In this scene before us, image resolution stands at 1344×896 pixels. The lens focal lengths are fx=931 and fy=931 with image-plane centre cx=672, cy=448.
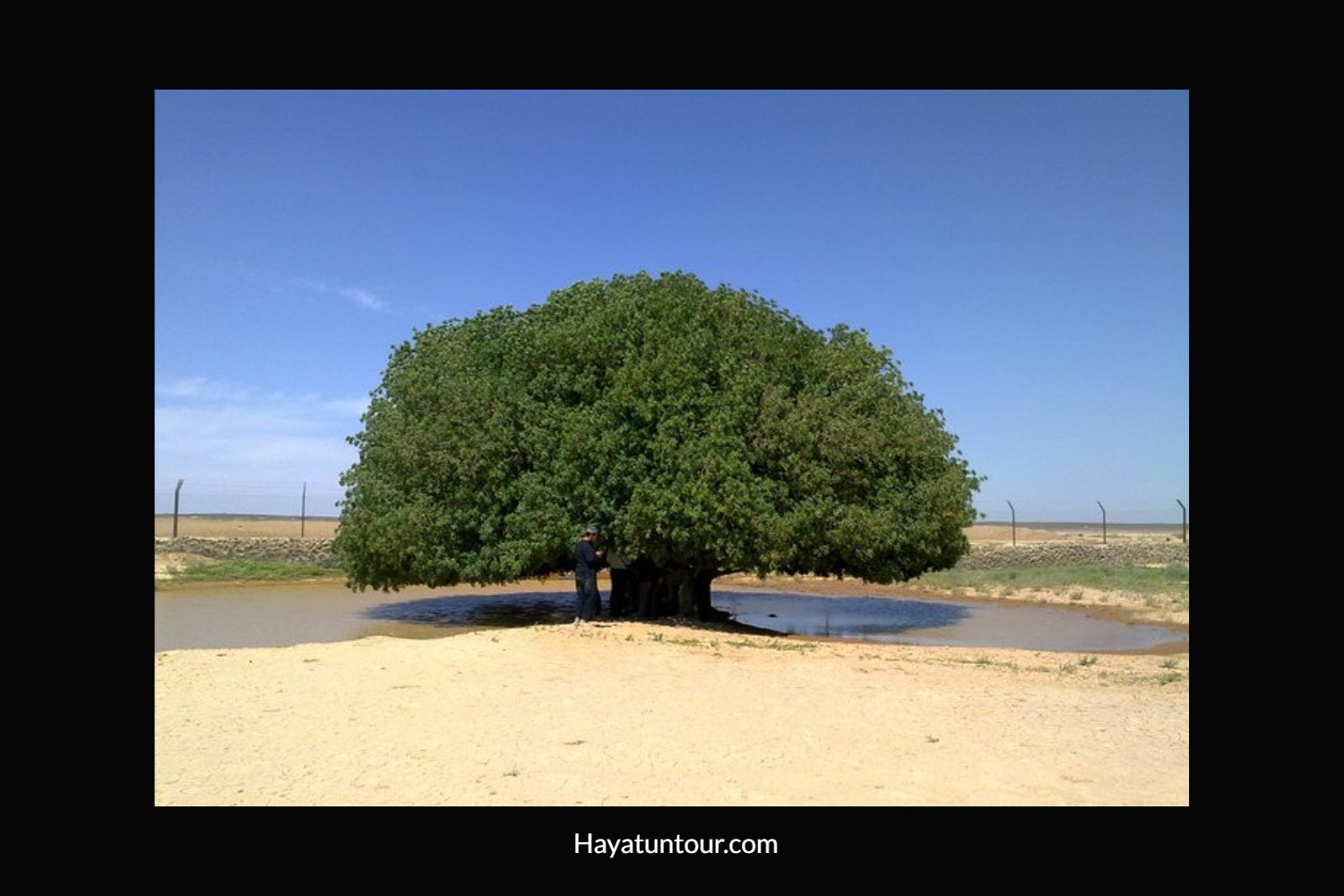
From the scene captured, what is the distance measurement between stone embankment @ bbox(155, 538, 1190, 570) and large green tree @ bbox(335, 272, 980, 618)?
20.4 meters

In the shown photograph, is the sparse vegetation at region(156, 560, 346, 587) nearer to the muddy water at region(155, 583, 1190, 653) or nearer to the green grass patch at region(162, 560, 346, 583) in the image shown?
the green grass patch at region(162, 560, 346, 583)

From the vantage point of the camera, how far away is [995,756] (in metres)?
7.98

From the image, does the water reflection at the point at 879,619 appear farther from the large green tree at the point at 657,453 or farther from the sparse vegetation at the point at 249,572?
the sparse vegetation at the point at 249,572

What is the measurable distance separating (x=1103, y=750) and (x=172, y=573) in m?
32.3

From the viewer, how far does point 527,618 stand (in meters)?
24.3

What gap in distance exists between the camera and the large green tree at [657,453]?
16.6 meters

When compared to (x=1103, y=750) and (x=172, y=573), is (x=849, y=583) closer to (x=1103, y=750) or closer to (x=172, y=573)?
(x=172, y=573)

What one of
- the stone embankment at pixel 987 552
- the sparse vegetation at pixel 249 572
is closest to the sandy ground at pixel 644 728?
the sparse vegetation at pixel 249 572

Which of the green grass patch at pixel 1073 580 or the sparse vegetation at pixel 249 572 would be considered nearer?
the green grass patch at pixel 1073 580

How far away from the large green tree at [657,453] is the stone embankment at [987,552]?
20.4 metres

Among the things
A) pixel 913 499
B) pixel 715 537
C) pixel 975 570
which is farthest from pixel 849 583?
pixel 715 537

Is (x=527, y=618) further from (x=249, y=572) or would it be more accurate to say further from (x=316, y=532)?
(x=316, y=532)

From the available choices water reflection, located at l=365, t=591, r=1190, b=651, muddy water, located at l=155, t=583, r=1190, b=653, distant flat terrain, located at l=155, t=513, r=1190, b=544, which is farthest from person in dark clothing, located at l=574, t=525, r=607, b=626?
distant flat terrain, located at l=155, t=513, r=1190, b=544

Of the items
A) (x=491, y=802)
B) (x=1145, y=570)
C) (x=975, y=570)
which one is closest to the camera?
(x=491, y=802)
